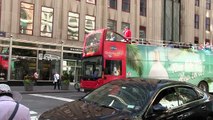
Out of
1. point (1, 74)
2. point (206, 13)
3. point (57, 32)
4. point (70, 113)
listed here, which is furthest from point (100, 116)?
point (206, 13)

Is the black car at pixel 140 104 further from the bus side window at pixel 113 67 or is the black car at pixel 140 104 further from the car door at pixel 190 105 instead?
the bus side window at pixel 113 67

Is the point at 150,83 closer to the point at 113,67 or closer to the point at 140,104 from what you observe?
the point at 140,104

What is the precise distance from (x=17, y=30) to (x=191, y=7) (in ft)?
89.5

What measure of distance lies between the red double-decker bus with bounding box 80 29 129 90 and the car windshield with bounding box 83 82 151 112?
11805 millimetres

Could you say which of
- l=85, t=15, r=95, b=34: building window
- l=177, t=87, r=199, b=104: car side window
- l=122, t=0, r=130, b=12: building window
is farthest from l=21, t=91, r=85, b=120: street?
l=122, t=0, r=130, b=12: building window

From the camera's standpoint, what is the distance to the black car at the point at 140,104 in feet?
20.2

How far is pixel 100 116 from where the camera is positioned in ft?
19.4

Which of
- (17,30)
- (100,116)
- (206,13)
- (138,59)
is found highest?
(206,13)

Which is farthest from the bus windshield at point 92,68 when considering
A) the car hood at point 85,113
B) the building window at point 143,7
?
the building window at point 143,7

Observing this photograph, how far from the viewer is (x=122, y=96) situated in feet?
22.4

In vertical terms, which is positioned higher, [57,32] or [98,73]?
[57,32]

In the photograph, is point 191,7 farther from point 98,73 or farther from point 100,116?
point 100,116

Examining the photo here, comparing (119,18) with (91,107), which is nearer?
(91,107)

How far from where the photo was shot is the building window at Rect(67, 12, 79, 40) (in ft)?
119
